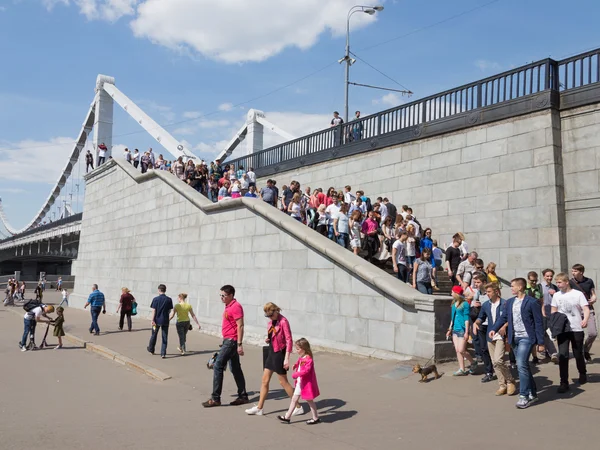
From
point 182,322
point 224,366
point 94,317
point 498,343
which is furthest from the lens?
point 94,317

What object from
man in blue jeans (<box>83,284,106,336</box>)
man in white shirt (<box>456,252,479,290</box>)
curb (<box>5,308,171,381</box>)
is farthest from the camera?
man in blue jeans (<box>83,284,106,336</box>)

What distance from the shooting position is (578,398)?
7133 millimetres

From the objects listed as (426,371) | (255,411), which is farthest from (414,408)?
(255,411)

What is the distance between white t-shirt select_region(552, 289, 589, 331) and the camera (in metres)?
7.54

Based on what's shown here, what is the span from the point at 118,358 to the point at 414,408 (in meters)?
7.41

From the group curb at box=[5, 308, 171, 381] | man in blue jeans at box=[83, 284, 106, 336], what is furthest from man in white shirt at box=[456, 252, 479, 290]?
man in blue jeans at box=[83, 284, 106, 336]

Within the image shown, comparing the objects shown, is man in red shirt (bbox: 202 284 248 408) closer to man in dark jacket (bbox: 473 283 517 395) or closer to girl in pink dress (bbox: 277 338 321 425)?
girl in pink dress (bbox: 277 338 321 425)

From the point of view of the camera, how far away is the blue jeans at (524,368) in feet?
22.6

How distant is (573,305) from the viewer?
7586 mm

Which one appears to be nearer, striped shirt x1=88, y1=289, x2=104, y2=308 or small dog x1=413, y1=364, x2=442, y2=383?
small dog x1=413, y1=364, x2=442, y2=383

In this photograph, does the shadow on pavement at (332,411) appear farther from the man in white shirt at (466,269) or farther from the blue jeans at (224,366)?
the man in white shirt at (466,269)

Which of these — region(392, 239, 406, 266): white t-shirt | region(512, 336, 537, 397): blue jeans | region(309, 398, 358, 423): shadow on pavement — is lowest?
region(309, 398, 358, 423): shadow on pavement

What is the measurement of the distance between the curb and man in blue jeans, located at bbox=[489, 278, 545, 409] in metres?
5.97

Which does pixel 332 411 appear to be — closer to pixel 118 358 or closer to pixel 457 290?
pixel 457 290
